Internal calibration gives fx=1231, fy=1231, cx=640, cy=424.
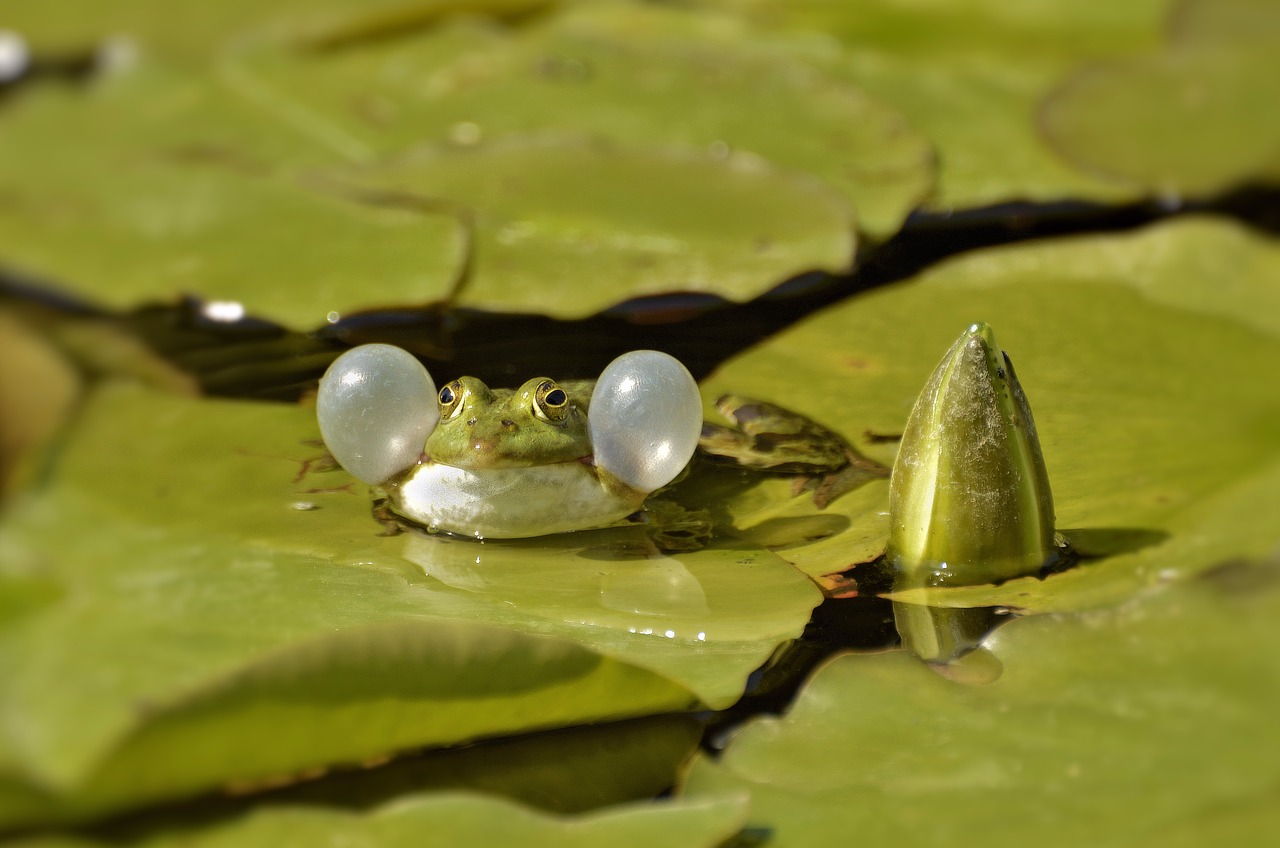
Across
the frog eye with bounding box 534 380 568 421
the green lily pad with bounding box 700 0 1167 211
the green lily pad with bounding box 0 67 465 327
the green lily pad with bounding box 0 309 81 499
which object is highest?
the green lily pad with bounding box 700 0 1167 211

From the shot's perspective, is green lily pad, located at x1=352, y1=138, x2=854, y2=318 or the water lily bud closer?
the water lily bud

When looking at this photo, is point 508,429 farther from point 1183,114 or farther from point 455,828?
point 1183,114

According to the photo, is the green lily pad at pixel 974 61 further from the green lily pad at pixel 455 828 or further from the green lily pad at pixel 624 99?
the green lily pad at pixel 455 828

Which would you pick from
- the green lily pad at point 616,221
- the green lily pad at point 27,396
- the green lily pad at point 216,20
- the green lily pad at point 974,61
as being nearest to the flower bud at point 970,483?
the green lily pad at point 616,221

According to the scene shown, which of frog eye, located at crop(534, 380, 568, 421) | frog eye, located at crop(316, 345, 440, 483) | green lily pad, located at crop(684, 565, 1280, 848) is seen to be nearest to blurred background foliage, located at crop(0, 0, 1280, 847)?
green lily pad, located at crop(684, 565, 1280, 848)

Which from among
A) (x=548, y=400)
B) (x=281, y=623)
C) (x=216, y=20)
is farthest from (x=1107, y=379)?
(x=216, y=20)

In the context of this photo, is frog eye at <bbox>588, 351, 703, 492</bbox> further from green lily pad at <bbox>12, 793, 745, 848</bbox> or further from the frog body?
green lily pad at <bbox>12, 793, 745, 848</bbox>
